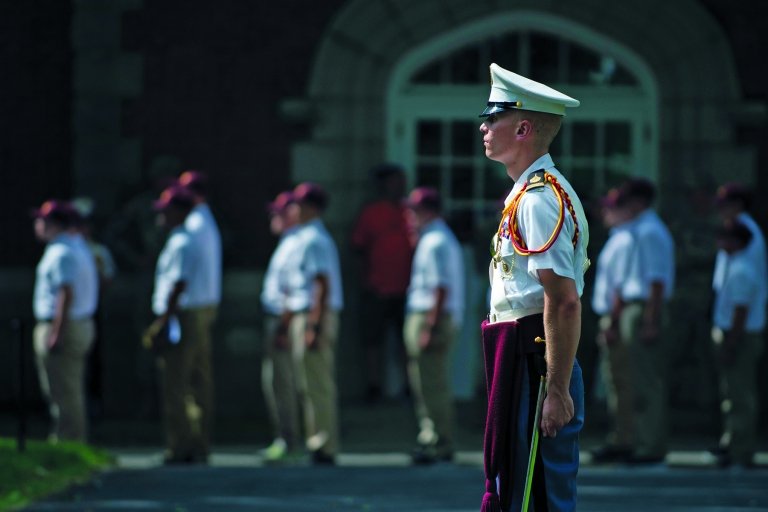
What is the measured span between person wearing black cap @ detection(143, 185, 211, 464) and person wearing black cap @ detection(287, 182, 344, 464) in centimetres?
67

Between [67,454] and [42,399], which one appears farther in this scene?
[42,399]

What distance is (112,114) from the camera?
1462 centimetres

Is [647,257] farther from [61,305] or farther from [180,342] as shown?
[61,305]

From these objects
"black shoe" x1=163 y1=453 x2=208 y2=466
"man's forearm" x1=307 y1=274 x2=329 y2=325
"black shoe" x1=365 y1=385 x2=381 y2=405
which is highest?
"man's forearm" x1=307 y1=274 x2=329 y2=325

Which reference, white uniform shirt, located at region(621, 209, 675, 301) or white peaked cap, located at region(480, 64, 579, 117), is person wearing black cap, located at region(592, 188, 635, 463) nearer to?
white uniform shirt, located at region(621, 209, 675, 301)

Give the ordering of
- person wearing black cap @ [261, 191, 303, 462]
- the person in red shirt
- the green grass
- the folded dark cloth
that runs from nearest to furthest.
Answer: the folded dark cloth → the green grass → person wearing black cap @ [261, 191, 303, 462] → the person in red shirt

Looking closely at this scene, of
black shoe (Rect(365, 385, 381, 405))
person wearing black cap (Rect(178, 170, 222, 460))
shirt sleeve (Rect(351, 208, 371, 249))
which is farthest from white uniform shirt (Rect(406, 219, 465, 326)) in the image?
black shoe (Rect(365, 385, 381, 405))

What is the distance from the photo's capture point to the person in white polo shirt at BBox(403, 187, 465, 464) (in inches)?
443

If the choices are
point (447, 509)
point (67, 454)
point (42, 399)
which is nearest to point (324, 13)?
point (42, 399)

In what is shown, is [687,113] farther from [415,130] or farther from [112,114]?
[112,114]

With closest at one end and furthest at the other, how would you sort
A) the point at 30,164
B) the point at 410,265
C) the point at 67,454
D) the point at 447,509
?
the point at 447,509, the point at 67,454, the point at 410,265, the point at 30,164

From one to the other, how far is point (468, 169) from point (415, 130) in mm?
574

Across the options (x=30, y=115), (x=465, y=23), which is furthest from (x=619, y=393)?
(x=30, y=115)

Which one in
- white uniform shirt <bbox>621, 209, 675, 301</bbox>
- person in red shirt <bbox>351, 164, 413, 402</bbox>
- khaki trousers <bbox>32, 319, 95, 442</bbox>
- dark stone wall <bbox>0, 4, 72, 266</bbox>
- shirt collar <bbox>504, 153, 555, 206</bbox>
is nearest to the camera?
shirt collar <bbox>504, 153, 555, 206</bbox>
